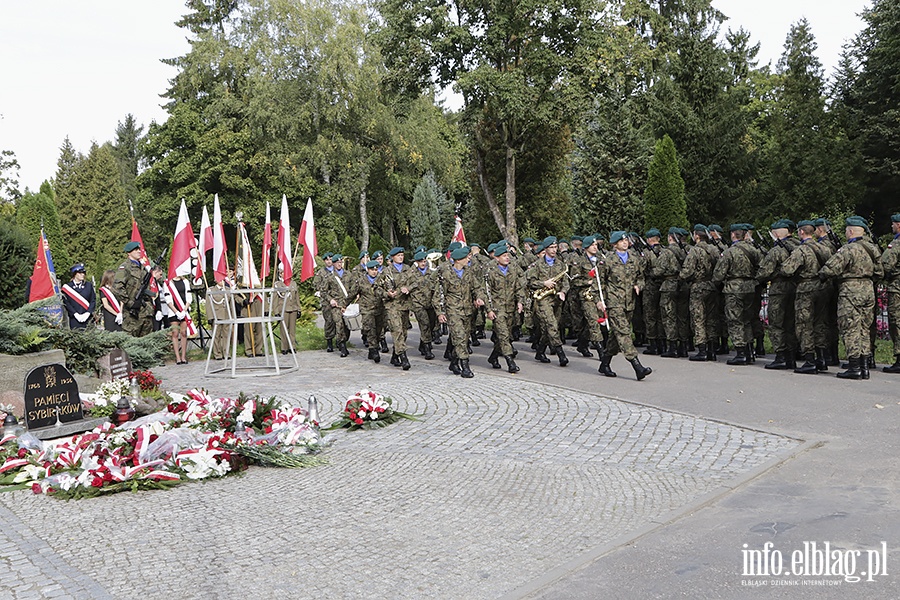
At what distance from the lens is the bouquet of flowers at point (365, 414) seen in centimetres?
898

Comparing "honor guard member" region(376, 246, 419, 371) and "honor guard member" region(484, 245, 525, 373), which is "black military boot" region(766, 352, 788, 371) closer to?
"honor guard member" region(484, 245, 525, 373)

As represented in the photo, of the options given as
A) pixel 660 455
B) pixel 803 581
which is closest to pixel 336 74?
pixel 660 455

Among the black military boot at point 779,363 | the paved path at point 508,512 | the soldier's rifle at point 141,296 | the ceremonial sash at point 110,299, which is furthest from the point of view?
the soldier's rifle at point 141,296

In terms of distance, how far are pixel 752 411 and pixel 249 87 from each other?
37.4 m

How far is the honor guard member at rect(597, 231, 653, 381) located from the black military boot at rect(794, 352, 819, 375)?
89.3 inches

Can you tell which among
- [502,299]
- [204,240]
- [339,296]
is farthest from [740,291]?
[204,240]

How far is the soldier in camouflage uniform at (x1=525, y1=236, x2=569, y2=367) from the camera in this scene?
13.6m

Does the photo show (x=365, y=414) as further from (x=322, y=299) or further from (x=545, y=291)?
(x=322, y=299)

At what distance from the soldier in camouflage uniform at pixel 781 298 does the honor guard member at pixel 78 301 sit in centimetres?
1136

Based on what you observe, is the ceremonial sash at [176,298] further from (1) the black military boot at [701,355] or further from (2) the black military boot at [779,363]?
(2) the black military boot at [779,363]

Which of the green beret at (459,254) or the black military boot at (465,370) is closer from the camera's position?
the black military boot at (465,370)

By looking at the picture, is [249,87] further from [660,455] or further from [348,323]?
[660,455]

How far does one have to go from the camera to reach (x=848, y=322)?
11047 mm

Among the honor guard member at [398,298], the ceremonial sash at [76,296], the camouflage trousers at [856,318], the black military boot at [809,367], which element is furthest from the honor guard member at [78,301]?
the camouflage trousers at [856,318]
